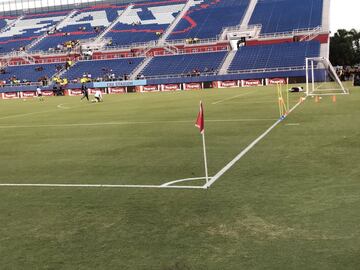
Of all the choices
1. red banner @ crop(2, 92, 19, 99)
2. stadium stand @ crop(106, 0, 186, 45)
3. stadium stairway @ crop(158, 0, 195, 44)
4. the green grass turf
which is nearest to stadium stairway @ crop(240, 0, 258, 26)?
stadium stairway @ crop(158, 0, 195, 44)

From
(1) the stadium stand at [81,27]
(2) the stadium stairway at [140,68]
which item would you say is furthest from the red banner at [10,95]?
(2) the stadium stairway at [140,68]

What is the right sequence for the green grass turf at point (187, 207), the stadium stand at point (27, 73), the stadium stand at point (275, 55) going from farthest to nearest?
1. the stadium stand at point (27, 73)
2. the stadium stand at point (275, 55)
3. the green grass turf at point (187, 207)

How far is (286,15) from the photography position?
236 ft

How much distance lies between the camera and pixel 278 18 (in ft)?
234

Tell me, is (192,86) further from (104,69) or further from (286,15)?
(286,15)

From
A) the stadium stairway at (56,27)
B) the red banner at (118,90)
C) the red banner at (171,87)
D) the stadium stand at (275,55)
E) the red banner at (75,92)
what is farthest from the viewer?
the stadium stairway at (56,27)

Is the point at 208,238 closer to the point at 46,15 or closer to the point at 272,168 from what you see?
the point at 272,168

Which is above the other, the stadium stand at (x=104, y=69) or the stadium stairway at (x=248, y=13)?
the stadium stairway at (x=248, y=13)

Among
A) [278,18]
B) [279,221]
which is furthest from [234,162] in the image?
[278,18]

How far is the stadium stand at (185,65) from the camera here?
204 feet

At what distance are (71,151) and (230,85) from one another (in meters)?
44.5

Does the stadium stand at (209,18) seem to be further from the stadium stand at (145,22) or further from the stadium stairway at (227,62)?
the stadium stairway at (227,62)

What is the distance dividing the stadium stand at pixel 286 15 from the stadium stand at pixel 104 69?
20414 millimetres

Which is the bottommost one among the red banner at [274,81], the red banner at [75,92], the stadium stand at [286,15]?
the red banner at [75,92]
